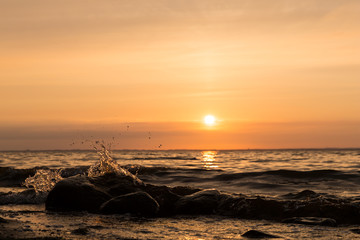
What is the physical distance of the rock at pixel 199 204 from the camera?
30.2 feet

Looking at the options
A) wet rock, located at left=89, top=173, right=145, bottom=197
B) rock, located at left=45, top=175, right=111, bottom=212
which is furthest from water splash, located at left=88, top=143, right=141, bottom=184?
rock, located at left=45, top=175, right=111, bottom=212

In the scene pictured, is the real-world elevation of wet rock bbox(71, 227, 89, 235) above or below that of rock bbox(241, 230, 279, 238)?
above

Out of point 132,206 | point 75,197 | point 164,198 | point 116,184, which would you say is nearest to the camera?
point 132,206

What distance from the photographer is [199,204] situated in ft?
30.9

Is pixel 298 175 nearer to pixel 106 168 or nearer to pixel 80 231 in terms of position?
pixel 106 168

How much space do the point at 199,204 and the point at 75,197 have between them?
9.56 feet

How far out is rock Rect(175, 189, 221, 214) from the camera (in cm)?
920

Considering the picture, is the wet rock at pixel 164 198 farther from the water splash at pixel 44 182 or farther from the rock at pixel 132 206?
the water splash at pixel 44 182

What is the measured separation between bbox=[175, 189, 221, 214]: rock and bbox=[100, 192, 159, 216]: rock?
0.69 metres

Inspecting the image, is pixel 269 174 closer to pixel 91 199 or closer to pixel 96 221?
pixel 91 199

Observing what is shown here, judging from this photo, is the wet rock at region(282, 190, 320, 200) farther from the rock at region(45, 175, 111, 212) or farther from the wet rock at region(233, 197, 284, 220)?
the rock at region(45, 175, 111, 212)

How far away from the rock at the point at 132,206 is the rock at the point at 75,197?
444mm

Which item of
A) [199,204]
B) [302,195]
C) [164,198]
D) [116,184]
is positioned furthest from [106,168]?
[302,195]

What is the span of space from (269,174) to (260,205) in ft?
31.1
